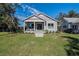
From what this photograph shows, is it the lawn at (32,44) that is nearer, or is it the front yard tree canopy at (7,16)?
the lawn at (32,44)

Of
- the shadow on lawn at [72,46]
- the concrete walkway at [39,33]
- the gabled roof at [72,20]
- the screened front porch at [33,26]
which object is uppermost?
the gabled roof at [72,20]

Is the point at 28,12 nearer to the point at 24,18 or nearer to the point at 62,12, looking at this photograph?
the point at 24,18

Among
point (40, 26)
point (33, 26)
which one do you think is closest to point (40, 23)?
point (40, 26)

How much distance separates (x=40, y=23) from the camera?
333 inches

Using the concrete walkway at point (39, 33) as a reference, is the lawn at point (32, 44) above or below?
below

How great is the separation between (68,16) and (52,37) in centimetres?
70

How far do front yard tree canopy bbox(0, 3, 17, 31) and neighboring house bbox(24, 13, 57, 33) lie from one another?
1.17 ft

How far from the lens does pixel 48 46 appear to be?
828 centimetres

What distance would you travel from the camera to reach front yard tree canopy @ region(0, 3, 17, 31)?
8414 millimetres

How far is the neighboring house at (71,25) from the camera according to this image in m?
8.38

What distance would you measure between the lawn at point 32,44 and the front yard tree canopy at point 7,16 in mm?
206

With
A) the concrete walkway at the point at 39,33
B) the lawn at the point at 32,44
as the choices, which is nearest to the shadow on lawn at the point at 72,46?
the lawn at the point at 32,44

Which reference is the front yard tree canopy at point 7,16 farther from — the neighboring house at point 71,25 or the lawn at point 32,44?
the neighboring house at point 71,25

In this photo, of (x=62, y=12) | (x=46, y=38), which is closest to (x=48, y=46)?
(x=46, y=38)
